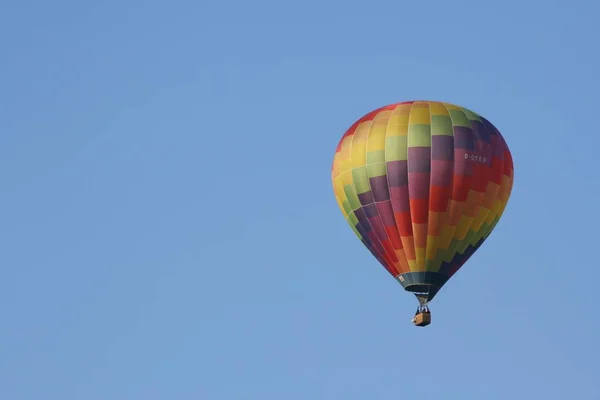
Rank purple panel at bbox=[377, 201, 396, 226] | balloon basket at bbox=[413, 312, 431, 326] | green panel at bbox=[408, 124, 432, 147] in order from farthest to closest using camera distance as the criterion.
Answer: green panel at bbox=[408, 124, 432, 147], purple panel at bbox=[377, 201, 396, 226], balloon basket at bbox=[413, 312, 431, 326]

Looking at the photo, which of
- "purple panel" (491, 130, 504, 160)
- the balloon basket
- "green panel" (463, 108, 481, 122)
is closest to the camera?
the balloon basket

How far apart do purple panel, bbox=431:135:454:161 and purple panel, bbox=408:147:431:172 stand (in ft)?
0.70

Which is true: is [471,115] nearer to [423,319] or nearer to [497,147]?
[497,147]

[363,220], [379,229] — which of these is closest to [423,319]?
[379,229]

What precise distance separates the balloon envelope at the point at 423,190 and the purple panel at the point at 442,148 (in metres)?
0.03

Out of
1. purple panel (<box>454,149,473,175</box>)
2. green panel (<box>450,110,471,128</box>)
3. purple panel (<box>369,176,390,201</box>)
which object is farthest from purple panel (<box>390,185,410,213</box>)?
green panel (<box>450,110,471,128</box>)

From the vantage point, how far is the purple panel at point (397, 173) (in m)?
68.2

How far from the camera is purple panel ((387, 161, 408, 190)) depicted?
6819cm

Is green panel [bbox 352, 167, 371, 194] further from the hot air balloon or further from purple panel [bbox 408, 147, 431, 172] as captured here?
purple panel [bbox 408, 147, 431, 172]

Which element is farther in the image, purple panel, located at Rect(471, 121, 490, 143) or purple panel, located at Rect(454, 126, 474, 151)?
purple panel, located at Rect(471, 121, 490, 143)

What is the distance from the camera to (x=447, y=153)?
6838 centimetres

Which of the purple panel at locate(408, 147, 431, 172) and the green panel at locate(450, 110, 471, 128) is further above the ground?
the green panel at locate(450, 110, 471, 128)

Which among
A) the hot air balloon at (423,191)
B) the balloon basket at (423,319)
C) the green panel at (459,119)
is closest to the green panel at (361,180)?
the hot air balloon at (423,191)

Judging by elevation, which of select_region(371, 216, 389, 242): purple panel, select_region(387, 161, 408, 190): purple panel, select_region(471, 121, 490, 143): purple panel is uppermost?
select_region(471, 121, 490, 143): purple panel
